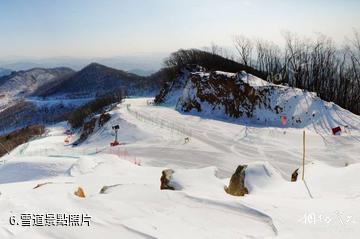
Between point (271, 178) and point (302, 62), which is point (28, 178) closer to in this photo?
point (271, 178)

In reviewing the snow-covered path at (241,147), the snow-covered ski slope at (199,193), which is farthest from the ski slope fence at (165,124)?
the snow-covered ski slope at (199,193)

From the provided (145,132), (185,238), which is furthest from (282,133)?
(185,238)

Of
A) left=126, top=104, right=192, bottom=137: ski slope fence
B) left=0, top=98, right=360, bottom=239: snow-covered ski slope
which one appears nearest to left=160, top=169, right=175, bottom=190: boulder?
left=0, top=98, right=360, bottom=239: snow-covered ski slope

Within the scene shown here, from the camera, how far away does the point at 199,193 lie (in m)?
12.1

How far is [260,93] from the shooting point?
42.5 m

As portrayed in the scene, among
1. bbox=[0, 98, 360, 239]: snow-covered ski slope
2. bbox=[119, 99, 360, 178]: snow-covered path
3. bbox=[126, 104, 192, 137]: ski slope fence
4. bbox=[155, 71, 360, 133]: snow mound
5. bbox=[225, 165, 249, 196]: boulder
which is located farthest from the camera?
bbox=[155, 71, 360, 133]: snow mound

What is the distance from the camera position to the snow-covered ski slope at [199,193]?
8938 mm

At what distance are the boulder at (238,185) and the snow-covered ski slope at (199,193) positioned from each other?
31 centimetres

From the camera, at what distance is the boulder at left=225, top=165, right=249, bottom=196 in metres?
14.9

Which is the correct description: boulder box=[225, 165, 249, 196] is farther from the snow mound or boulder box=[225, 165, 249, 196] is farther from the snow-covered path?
the snow mound

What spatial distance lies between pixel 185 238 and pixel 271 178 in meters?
8.32

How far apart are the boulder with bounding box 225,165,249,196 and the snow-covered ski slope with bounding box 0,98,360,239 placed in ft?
1.03

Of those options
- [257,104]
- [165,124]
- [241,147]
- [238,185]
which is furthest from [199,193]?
[257,104]

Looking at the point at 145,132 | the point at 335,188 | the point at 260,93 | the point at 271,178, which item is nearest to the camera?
the point at 335,188
